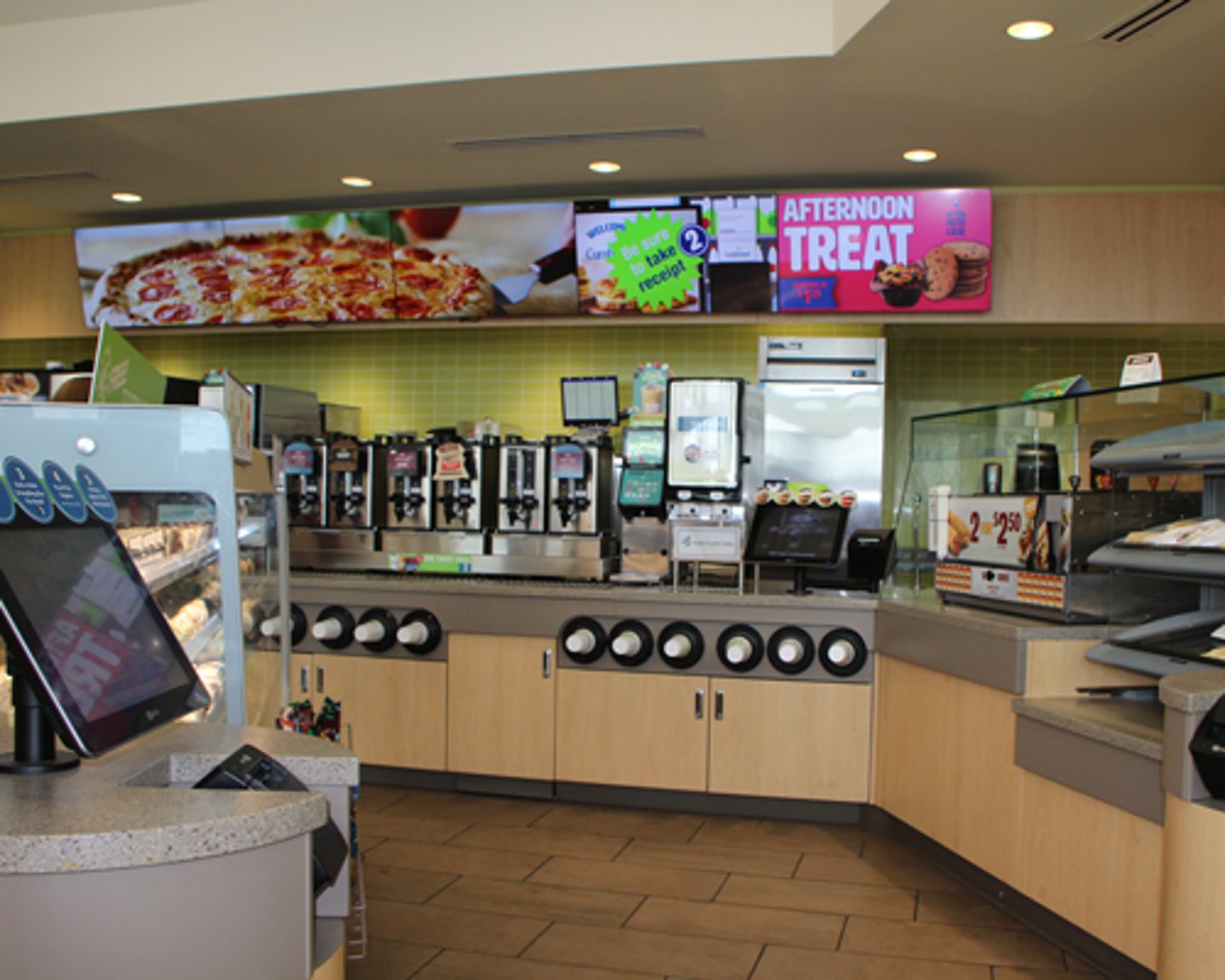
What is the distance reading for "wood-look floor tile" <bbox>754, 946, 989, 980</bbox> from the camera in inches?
121

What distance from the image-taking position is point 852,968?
312 centimetres

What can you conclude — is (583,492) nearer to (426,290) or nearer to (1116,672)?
(426,290)

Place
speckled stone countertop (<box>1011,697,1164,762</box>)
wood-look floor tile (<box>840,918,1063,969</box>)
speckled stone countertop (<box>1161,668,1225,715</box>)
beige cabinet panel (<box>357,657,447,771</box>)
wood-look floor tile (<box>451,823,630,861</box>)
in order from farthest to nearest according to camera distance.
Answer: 1. beige cabinet panel (<box>357,657,447,771</box>)
2. wood-look floor tile (<box>451,823,630,861</box>)
3. wood-look floor tile (<box>840,918,1063,969</box>)
4. speckled stone countertop (<box>1011,697,1164,762</box>)
5. speckled stone countertop (<box>1161,668,1225,715</box>)

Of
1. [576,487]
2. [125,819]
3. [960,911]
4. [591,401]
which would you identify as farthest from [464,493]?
[125,819]

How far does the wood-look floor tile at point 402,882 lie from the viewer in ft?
11.8

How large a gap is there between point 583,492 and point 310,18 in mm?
2194

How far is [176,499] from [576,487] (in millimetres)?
3049

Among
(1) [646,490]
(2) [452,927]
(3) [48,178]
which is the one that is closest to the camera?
(2) [452,927]

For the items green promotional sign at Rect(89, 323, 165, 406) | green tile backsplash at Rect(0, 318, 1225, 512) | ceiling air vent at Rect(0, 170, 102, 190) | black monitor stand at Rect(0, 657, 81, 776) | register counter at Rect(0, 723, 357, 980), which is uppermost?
ceiling air vent at Rect(0, 170, 102, 190)

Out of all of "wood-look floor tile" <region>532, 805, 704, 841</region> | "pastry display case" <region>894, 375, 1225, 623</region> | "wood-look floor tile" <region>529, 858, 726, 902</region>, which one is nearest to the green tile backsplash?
"pastry display case" <region>894, 375, 1225, 623</region>

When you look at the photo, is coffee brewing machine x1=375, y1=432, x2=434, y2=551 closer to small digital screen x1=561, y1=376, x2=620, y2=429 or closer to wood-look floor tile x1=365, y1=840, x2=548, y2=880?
small digital screen x1=561, y1=376, x2=620, y2=429

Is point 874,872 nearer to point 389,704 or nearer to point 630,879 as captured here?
point 630,879

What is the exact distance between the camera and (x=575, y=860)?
13.1ft

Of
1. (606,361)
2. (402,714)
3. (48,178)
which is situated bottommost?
(402,714)
